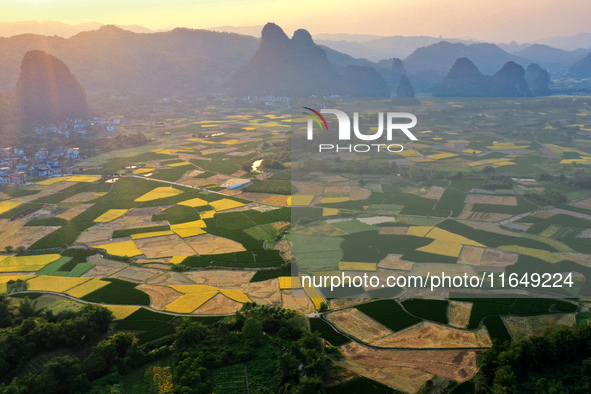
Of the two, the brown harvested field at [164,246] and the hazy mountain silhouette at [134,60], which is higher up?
the hazy mountain silhouette at [134,60]

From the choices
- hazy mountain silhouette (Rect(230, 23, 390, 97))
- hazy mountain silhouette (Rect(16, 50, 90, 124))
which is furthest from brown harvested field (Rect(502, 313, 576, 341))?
hazy mountain silhouette (Rect(230, 23, 390, 97))

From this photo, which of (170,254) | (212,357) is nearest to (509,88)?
(170,254)

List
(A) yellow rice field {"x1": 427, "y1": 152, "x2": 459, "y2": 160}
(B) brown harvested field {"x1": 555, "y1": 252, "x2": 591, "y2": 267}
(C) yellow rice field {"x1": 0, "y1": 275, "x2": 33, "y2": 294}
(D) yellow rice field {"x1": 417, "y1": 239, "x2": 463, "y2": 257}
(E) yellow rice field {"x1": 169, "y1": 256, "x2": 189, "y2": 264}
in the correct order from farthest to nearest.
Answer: (A) yellow rice field {"x1": 427, "y1": 152, "x2": 459, "y2": 160} → (E) yellow rice field {"x1": 169, "y1": 256, "x2": 189, "y2": 264} → (D) yellow rice field {"x1": 417, "y1": 239, "x2": 463, "y2": 257} → (B) brown harvested field {"x1": 555, "y1": 252, "x2": 591, "y2": 267} → (C) yellow rice field {"x1": 0, "y1": 275, "x2": 33, "y2": 294}

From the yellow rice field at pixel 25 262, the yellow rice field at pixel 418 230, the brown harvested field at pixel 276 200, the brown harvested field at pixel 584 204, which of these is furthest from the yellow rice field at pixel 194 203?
the brown harvested field at pixel 584 204

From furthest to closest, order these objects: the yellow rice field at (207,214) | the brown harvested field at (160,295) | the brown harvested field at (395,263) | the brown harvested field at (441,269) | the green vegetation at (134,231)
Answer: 1. the yellow rice field at (207,214)
2. the green vegetation at (134,231)
3. the brown harvested field at (395,263)
4. the brown harvested field at (441,269)
5. the brown harvested field at (160,295)

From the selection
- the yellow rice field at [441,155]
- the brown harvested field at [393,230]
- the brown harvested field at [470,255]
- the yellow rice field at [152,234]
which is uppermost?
the yellow rice field at [441,155]

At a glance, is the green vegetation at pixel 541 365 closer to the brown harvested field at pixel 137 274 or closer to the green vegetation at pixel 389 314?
the green vegetation at pixel 389 314

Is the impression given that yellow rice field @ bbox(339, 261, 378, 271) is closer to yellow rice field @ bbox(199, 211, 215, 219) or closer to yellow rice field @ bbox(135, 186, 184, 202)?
yellow rice field @ bbox(199, 211, 215, 219)
